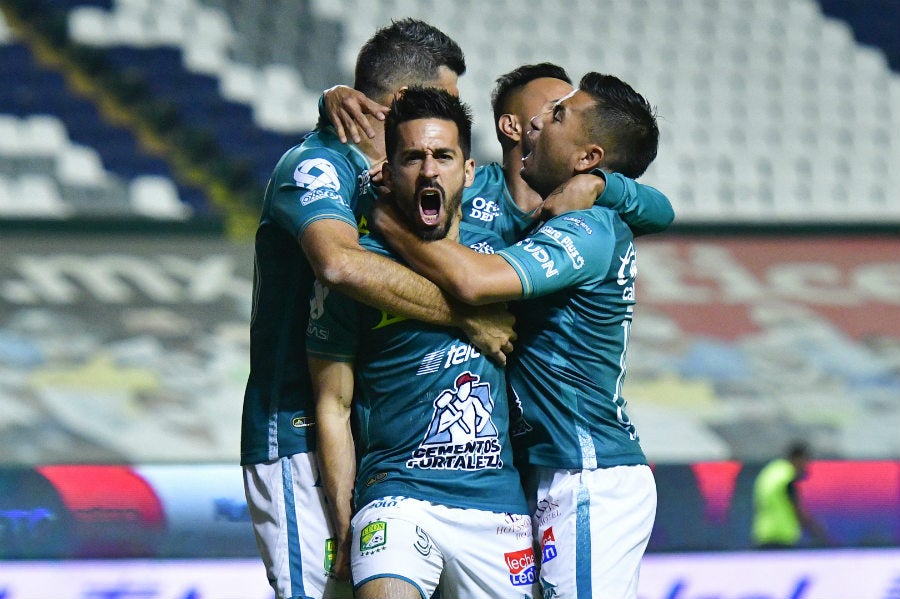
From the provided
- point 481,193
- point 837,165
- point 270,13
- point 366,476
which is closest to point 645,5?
point 837,165

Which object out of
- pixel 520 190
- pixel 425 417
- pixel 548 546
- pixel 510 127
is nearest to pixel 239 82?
pixel 510 127

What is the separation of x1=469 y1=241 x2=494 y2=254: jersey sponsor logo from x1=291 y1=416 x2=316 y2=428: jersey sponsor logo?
1.88 ft

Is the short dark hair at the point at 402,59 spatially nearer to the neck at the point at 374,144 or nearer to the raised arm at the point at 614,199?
the neck at the point at 374,144

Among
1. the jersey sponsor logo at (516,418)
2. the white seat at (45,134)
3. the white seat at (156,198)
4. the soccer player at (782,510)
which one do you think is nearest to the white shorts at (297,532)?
the jersey sponsor logo at (516,418)

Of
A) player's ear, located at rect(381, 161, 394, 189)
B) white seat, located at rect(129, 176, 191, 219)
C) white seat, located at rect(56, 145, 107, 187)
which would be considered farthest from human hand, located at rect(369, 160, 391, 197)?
white seat, located at rect(56, 145, 107, 187)

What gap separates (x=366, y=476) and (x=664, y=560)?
9.11 feet

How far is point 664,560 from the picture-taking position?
5.01 metres

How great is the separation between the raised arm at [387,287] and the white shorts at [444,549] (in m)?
0.38

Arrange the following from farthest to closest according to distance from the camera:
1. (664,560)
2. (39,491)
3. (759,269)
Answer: (759,269), (39,491), (664,560)

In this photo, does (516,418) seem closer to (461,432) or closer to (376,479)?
(461,432)

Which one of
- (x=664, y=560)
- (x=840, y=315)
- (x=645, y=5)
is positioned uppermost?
(x=645, y=5)

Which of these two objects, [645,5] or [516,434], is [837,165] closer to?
[645,5]

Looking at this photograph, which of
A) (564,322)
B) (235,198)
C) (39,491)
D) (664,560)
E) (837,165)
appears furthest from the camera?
(837,165)

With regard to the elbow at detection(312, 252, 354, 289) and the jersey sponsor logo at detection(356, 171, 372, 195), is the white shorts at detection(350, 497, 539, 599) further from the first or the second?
the jersey sponsor logo at detection(356, 171, 372, 195)
